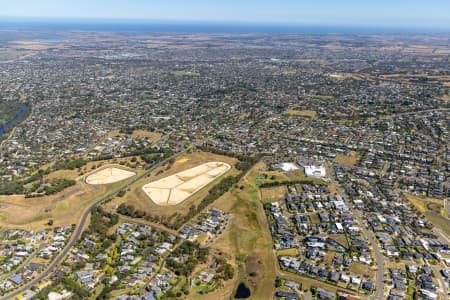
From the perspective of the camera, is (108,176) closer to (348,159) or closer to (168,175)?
(168,175)

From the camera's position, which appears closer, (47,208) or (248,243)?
(248,243)

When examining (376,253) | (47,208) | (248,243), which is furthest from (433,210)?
(47,208)

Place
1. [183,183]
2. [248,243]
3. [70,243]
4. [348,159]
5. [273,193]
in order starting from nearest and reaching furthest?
[248,243]
[70,243]
[273,193]
[183,183]
[348,159]

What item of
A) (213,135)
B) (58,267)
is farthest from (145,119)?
(58,267)

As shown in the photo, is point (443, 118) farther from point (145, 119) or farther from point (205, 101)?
point (145, 119)

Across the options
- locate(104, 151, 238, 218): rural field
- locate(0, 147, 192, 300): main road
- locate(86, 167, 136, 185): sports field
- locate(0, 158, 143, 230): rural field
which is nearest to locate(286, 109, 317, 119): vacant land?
locate(104, 151, 238, 218): rural field

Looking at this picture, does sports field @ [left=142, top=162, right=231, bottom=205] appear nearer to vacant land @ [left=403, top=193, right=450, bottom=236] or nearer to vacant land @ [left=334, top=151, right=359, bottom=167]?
vacant land @ [left=334, top=151, right=359, bottom=167]

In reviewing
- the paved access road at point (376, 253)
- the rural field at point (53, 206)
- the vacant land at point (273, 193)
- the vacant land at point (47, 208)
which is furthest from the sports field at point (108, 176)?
the paved access road at point (376, 253)
